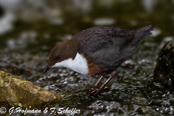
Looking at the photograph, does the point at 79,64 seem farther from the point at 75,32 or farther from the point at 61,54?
the point at 75,32

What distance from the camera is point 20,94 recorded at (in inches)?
146

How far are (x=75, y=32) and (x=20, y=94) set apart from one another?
3.92 meters

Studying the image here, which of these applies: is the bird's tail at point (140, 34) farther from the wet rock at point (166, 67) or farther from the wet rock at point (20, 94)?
the wet rock at point (20, 94)

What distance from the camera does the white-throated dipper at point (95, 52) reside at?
4031 millimetres

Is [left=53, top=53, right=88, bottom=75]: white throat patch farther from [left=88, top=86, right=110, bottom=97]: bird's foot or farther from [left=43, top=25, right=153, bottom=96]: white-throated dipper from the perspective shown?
[left=88, top=86, right=110, bottom=97]: bird's foot

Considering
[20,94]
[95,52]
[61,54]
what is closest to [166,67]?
[95,52]

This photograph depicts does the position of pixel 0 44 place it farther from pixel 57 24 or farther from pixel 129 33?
pixel 129 33

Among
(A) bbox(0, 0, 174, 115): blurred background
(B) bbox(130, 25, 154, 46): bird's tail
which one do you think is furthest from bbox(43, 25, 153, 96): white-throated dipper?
(A) bbox(0, 0, 174, 115): blurred background

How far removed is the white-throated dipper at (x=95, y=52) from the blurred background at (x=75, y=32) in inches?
14.4

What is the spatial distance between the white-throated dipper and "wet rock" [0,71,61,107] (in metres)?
0.61

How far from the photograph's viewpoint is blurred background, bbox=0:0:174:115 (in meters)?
3.74

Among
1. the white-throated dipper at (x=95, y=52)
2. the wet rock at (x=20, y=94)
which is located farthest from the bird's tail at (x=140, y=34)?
the wet rock at (x=20, y=94)

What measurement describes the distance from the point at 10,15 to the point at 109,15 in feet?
11.0

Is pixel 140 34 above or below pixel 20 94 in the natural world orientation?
above
